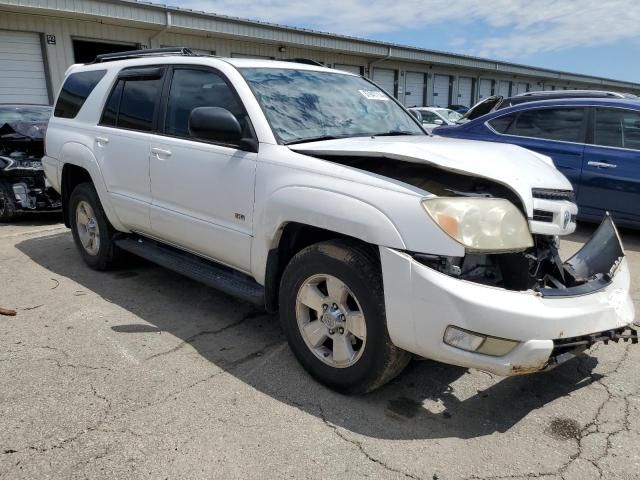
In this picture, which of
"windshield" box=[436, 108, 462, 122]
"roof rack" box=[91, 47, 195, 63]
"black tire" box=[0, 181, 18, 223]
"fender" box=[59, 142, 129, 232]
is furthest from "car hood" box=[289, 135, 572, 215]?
"windshield" box=[436, 108, 462, 122]

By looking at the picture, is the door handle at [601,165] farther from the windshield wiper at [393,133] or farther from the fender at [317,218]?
the fender at [317,218]

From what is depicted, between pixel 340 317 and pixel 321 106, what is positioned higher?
pixel 321 106

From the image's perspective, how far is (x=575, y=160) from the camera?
6.34 metres

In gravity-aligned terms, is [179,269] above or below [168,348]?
above

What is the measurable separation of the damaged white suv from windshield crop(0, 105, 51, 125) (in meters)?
4.22

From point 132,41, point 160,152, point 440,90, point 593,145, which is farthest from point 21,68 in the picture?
point 440,90

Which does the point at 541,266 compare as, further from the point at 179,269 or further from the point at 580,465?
the point at 179,269

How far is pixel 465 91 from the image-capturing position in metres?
31.3

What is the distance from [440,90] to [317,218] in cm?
2823

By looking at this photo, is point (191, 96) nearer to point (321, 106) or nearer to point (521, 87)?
point (321, 106)

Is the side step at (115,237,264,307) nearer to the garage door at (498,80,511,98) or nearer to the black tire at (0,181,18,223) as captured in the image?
the black tire at (0,181,18,223)

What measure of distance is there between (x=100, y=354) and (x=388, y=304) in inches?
79.3

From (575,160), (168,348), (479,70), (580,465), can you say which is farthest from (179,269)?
(479,70)

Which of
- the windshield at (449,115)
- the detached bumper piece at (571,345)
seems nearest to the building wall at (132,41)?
the windshield at (449,115)
